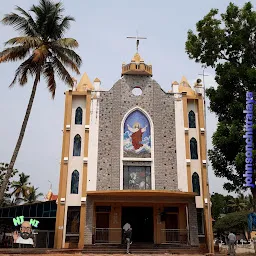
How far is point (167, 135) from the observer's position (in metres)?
24.1

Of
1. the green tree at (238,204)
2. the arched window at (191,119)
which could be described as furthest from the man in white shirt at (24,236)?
the green tree at (238,204)

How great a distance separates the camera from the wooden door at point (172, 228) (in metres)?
21.5

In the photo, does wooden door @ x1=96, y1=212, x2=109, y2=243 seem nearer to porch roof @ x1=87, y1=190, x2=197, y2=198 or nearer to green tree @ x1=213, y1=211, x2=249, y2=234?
porch roof @ x1=87, y1=190, x2=197, y2=198

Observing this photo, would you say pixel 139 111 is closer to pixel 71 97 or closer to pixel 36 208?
pixel 71 97

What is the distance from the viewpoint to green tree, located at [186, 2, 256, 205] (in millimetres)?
17281

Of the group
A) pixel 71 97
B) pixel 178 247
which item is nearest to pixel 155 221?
pixel 178 247

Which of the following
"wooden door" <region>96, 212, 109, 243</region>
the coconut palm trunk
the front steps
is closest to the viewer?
the coconut palm trunk

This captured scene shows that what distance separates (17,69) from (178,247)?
13989mm

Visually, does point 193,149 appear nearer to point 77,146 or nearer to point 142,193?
point 142,193

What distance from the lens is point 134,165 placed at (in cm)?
2317

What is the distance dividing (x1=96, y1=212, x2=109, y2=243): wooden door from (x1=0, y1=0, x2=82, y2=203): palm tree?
7.70 m

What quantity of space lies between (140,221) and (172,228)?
2262 millimetres

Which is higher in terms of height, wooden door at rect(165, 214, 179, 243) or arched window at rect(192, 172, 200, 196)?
arched window at rect(192, 172, 200, 196)

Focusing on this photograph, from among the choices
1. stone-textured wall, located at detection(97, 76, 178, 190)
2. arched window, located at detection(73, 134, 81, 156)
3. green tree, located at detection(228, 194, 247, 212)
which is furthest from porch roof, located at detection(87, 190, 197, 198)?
green tree, located at detection(228, 194, 247, 212)
